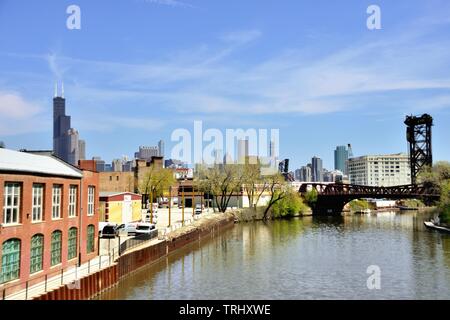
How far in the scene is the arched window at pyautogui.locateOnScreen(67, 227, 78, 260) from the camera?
35.2 metres

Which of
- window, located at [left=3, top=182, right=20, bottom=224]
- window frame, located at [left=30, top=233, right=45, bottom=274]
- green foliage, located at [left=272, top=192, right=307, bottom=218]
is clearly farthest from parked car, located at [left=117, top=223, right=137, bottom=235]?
green foliage, located at [left=272, top=192, right=307, bottom=218]

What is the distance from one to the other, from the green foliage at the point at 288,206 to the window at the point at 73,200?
82.5m

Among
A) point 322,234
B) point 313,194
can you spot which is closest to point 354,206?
point 313,194

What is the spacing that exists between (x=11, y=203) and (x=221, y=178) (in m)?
77.6

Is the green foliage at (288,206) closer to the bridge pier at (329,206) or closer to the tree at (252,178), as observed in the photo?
the tree at (252,178)

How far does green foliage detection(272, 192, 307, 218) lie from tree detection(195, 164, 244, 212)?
573 inches

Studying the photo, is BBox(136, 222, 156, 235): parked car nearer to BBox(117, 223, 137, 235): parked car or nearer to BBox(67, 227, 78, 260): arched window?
BBox(117, 223, 137, 235): parked car

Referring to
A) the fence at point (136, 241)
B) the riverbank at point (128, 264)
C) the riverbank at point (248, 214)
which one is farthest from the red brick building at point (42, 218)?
the riverbank at point (248, 214)

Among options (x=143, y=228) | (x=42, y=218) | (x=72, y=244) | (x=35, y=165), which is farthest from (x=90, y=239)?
(x=143, y=228)

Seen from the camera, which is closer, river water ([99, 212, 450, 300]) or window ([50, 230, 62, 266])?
window ([50, 230, 62, 266])

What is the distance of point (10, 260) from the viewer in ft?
88.4

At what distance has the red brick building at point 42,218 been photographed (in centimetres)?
2711

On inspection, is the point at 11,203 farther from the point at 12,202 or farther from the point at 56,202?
the point at 56,202

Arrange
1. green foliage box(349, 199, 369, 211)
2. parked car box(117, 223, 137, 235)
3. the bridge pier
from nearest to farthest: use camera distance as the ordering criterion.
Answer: parked car box(117, 223, 137, 235)
the bridge pier
green foliage box(349, 199, 369, 211)
